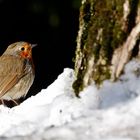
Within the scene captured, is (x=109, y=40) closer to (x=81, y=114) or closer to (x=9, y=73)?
(x=81, y=114)

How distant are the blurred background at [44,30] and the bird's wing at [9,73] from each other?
1.19 meters

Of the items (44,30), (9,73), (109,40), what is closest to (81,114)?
(109,40)

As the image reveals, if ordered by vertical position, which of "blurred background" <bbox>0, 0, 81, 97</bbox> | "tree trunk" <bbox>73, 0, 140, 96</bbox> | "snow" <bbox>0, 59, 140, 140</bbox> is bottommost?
"blurred background" <bbox>0, 0, 81, 97</bbox>

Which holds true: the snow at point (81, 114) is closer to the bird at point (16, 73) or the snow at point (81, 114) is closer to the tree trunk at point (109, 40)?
the tree trunk at point (109, 40)

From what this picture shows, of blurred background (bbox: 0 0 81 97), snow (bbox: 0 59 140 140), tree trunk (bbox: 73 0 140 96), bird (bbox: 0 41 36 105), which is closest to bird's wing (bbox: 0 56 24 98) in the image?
bird (bbox: 0 41 36 105)

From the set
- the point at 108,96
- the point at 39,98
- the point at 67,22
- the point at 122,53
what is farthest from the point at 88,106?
the point at 67,22

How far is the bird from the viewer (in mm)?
6742

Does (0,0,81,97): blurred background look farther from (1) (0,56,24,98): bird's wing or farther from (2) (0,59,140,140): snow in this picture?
(2) (0,59,140,140): snow

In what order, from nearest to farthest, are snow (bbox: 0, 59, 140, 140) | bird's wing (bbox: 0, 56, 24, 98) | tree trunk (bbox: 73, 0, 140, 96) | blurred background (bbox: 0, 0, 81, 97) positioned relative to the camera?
1. snow (bbox: 0, 59, 140, 140)
2. tree trunk (bbox: 73, 0, 140, 96)
3. bird's wing (bbox: 0, 56, 24, 98)
4. blurred background (bbox: 0, 0, 81, 97)

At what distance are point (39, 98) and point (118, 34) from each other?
800mm

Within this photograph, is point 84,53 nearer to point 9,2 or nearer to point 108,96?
point 108,96

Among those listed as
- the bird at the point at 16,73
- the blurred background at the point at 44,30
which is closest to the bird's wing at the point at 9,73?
the bird at the point at 16,73

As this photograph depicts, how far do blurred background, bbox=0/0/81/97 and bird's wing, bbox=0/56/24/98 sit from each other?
1.19 m

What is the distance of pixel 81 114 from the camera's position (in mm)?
3482
